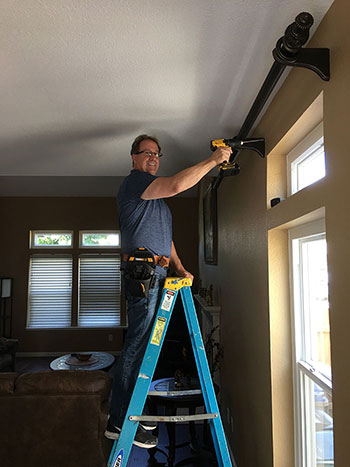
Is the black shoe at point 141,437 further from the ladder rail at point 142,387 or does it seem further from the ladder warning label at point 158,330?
the ladder warning label at point 158,330

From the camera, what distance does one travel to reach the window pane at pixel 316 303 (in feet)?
4.91

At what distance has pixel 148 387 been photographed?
1.75m

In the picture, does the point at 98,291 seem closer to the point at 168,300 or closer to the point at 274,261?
the point at 168,300

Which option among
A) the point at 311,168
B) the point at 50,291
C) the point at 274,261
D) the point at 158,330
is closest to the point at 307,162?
the point at 311,168

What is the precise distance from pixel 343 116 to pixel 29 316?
764 centimetres

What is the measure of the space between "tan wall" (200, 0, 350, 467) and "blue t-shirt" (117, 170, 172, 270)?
0.59 metres

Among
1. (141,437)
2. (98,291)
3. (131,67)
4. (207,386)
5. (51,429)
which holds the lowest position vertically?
(51,429)

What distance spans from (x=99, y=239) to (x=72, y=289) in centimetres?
123

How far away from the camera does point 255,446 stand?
2.12 meters

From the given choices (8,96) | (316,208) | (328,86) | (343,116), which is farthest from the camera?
(8,96)

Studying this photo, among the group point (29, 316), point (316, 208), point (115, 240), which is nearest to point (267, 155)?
point (316, 208)

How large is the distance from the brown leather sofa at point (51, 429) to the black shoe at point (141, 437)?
669 mm

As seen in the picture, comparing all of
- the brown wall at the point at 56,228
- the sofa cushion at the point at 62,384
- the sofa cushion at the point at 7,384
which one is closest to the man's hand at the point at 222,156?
the sofa cushion at the point at 62,384

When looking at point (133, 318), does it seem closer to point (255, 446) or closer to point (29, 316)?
point (255, 446)
